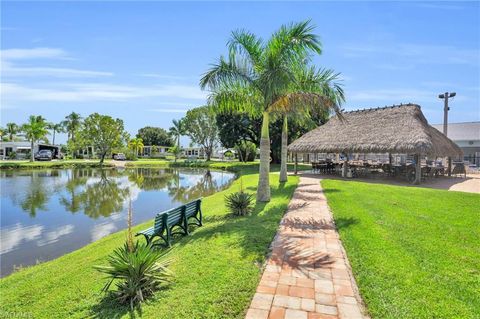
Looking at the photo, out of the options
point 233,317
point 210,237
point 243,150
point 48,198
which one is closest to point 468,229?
point 210,237

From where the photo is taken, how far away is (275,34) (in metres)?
10.6

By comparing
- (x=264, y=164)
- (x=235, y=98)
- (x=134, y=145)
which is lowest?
(x=264, y=164)

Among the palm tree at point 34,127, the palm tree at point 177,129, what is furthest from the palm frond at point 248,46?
the palm tree at point 177,129

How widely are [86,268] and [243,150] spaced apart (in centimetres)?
3744

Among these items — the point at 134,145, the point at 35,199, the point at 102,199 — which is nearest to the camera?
the point at 35,199

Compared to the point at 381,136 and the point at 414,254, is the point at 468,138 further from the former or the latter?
the point at 414,254

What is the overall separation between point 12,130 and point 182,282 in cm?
7711

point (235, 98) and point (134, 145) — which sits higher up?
point (235, 98)

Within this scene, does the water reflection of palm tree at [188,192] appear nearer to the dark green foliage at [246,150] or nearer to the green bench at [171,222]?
the green bench at [171,222]

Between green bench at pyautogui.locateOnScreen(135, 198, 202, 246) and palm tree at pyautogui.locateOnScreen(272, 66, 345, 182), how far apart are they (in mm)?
4811

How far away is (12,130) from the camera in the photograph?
65000mm

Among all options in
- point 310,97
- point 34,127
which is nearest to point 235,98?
point 310,97

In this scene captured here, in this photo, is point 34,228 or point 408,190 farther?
point 408,190

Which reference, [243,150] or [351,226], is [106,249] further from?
[243,150]
